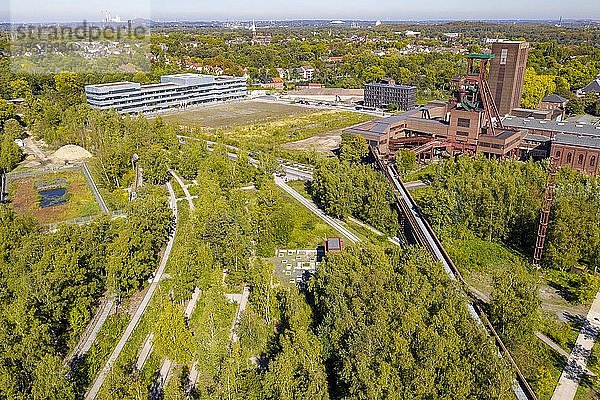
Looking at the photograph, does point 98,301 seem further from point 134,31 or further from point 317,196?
point 134,31

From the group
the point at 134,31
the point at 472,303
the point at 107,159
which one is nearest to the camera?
the point at 472,303

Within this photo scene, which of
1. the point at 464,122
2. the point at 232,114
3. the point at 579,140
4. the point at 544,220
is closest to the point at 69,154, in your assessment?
the point at 232,114

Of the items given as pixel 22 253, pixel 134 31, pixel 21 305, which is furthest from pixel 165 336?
pixel 134 31

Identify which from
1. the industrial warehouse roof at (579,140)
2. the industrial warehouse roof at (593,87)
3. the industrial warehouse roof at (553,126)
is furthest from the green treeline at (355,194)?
the industrial warehouse roof at (593,87)

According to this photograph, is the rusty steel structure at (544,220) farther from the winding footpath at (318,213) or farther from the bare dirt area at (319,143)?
the bare dirt area at (319,143)

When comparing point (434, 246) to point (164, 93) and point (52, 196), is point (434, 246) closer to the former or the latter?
point (52, 196)

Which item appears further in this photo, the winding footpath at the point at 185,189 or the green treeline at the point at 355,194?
the winding footpath at the point at 185,189
